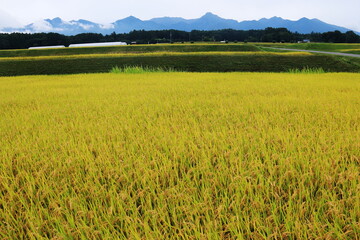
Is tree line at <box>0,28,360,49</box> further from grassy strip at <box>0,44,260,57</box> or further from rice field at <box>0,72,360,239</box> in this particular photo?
rice field at <box>0,72,360,239</box>

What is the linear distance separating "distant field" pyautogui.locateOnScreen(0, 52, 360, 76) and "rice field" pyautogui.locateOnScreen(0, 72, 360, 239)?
46.0 ft

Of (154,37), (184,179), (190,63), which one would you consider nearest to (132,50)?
(190,63)

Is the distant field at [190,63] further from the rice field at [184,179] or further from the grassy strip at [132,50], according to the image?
the rice field at [184,179]

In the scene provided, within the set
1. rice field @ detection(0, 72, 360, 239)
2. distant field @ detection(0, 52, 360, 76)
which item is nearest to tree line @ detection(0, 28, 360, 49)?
distant field @ detection(0, 52, 360, 76)

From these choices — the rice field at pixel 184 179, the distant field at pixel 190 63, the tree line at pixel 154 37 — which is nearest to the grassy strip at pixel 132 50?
the distant field at pixel 190 63

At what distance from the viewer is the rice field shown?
1319mm

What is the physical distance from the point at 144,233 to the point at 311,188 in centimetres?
115

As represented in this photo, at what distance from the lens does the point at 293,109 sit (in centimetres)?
415

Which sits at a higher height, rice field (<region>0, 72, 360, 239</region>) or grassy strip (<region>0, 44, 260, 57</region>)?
grassy strip (<region>0, 44, 260, 57</region>)

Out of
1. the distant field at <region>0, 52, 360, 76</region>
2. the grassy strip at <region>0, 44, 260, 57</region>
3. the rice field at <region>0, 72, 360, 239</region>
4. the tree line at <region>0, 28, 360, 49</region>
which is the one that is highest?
the tree line at <region>0, 28, 360, 49</region>

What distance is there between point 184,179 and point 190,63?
17.4 m

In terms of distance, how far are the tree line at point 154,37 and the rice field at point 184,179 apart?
267ft

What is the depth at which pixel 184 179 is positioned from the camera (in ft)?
6.06

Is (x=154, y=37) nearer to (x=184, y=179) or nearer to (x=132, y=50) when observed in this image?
(x=132, y=50)
